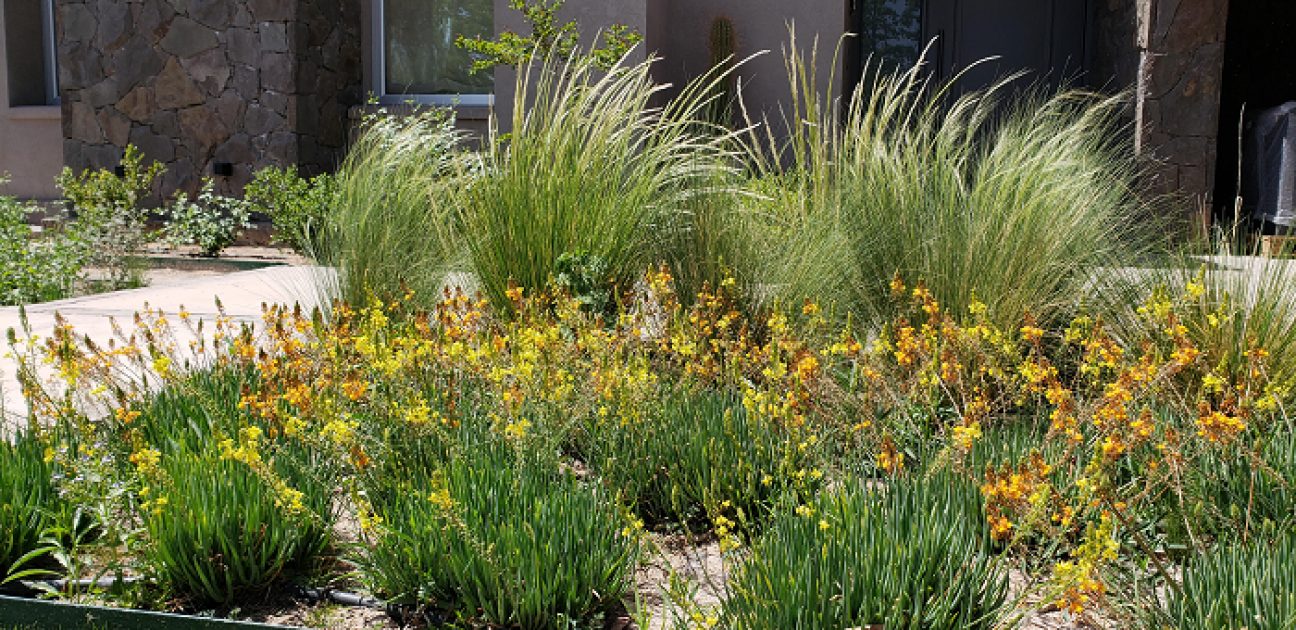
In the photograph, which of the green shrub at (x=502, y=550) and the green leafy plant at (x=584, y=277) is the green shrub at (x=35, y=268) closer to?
the green leafy plant at (x=584, y=277)

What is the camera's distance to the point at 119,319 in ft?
13.5

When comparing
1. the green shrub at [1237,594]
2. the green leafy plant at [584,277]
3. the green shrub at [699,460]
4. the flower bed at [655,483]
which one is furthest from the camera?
the green leafy plant at [584,277]

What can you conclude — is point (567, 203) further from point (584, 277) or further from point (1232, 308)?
point (1232, 308)

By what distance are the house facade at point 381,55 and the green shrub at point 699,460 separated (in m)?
4.81

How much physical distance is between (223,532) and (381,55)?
763cm

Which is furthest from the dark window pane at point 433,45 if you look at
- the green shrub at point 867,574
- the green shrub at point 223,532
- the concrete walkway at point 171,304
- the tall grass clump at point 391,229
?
the green shrub at point 867,574

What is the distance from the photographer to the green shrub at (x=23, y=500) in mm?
1941

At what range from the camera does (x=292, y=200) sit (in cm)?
703

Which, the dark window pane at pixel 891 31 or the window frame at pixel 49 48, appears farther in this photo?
the window frame at pixel 49 48

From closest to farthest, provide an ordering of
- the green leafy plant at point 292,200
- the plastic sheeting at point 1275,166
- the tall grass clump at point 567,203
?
the tall grass clump at point 567,203, the plastic sheeting at point 1275,166, the green leafy plant at point 292,200

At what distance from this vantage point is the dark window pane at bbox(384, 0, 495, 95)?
339 inches

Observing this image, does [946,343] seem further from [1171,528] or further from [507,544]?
[507,544]

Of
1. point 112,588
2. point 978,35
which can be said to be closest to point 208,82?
point 978,35

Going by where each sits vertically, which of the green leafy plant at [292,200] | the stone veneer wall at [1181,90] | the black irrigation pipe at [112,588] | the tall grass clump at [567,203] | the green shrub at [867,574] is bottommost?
the black irrigation pipe at [112,588]
